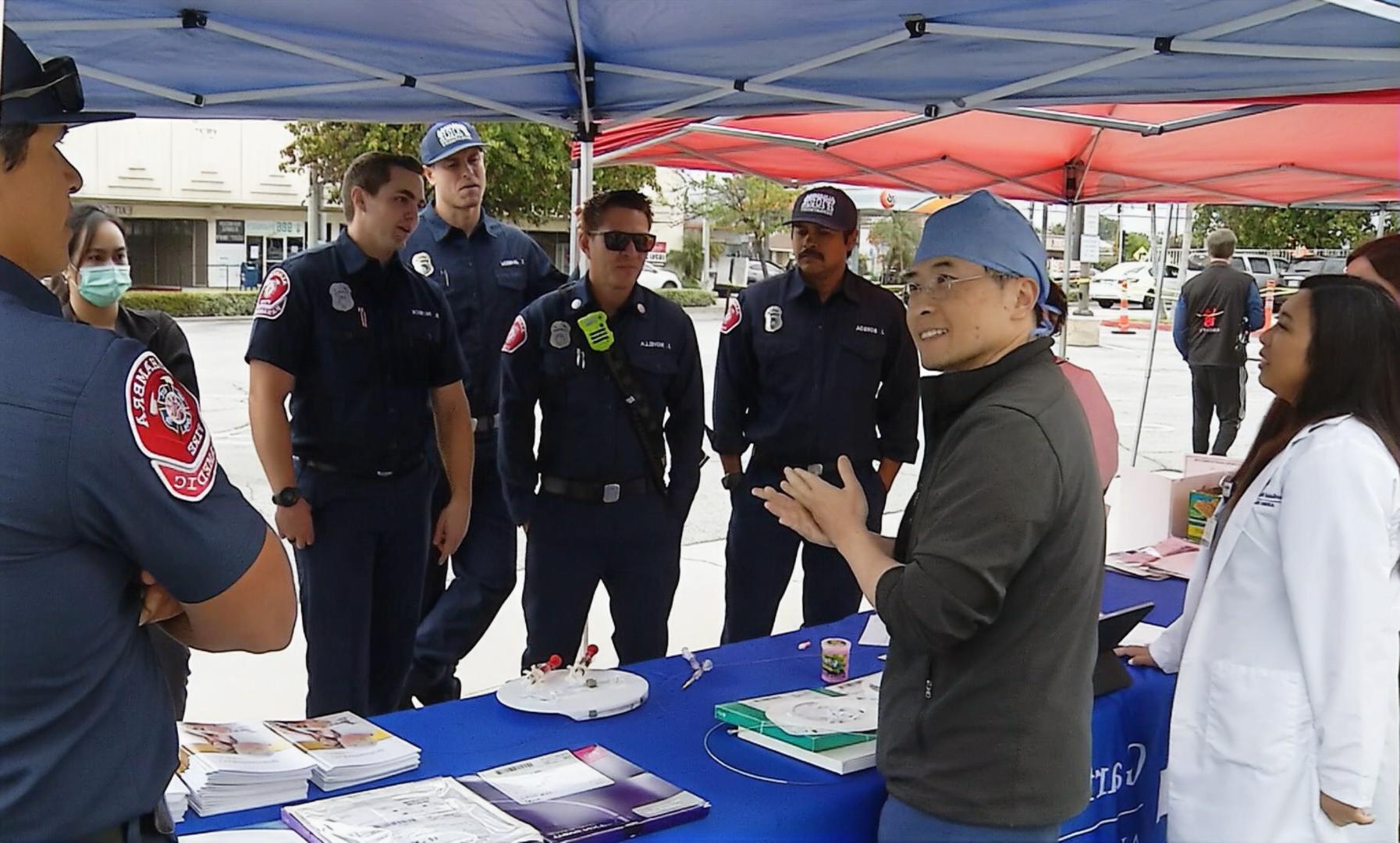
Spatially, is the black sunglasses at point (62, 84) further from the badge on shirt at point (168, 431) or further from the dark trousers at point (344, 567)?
the dark trousers at point (344, 567)

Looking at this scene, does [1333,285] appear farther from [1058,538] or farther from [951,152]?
[951,152]

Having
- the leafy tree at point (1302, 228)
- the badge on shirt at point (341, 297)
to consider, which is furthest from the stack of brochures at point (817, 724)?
the leafy tree at point (1302, 228)

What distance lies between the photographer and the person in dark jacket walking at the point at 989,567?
5.18 feet

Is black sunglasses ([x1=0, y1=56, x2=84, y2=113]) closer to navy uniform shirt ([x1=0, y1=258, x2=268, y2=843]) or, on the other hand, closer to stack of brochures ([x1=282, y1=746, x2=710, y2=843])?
navy uniform shirt ([x1=0, y1=258, x2=268, y2=843])

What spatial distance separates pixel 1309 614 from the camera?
6.70 feet

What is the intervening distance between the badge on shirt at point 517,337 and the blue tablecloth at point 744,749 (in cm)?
121

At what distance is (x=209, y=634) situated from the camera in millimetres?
1278

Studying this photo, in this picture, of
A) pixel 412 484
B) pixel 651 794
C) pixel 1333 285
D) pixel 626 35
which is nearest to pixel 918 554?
pixel 651 794

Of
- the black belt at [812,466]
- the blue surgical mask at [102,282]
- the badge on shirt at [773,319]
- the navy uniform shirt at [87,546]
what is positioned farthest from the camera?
the badge on shirt at [773,319]

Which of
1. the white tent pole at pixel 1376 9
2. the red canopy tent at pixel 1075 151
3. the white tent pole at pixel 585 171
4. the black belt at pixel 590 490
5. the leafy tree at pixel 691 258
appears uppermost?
the leafy tree at pixel 691 258

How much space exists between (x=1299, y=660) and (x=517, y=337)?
7.27 feet

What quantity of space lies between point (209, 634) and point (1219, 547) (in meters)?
1.81

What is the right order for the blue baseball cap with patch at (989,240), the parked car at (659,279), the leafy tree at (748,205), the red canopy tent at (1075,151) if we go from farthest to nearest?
the leafy tree at (748,205) → the parked car at (659,279) → the red canopy tent at (1075,151) → the blue baseball cap with patch at (989,240)

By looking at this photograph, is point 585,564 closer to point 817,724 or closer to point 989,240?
point 817,724
